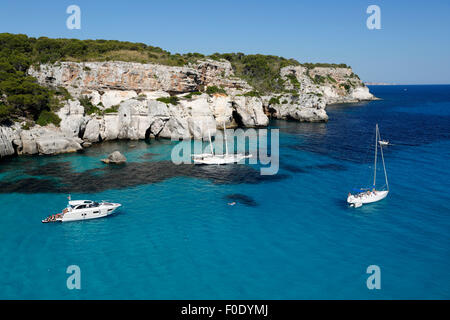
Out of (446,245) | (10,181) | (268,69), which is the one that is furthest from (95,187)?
(268,69)

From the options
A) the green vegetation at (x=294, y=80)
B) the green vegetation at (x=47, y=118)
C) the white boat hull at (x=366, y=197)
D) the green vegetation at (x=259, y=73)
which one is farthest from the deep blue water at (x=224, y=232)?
the green vegetation at (x=294, y=80)

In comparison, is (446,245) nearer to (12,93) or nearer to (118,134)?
(118,134)

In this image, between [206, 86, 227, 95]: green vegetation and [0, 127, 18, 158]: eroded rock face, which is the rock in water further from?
[206, 86, 227, 95]: green vegetation

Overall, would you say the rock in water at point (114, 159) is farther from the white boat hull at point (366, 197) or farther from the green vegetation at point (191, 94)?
the white boat hull at point (366, 197)

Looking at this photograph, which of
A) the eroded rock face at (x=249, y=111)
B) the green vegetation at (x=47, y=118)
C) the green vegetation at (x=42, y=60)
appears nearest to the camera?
the green vegetation at (x=42, y=60)

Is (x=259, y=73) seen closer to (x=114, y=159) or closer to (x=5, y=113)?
(x=114, y=159)

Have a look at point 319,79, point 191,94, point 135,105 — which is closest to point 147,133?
point 135,105
